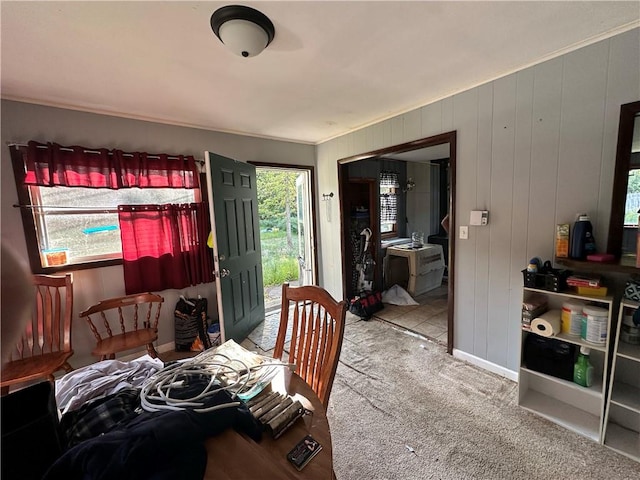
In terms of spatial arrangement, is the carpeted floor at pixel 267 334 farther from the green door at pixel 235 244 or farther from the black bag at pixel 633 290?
the black bag at pixel 633 290

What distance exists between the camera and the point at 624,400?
60.1 inches

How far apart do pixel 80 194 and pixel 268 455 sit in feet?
8.90

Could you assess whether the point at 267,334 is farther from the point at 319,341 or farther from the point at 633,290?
the point at 633,290

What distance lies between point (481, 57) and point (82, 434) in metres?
2.57

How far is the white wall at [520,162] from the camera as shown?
5.34 ft

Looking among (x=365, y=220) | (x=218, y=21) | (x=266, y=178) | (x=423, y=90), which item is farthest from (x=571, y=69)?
(x=266, y=178)

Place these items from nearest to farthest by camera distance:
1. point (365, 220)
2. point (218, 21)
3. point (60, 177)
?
point (218, 21) → point (60, 177) → point (365, 220)

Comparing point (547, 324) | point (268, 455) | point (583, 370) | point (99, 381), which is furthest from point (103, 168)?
point (583, 370)

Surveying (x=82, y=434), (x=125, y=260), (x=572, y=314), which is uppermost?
(x=125, y=260)

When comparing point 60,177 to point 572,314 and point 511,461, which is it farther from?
point 572,314

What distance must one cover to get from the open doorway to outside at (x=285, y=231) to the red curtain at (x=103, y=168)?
151cm

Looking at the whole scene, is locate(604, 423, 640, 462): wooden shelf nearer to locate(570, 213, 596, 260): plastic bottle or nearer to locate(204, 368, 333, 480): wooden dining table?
locate(570, 213, 596, 260): plastic bottle

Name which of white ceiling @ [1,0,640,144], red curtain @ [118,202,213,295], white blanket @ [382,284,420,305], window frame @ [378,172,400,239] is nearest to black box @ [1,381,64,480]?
white ceiling @ [1,0,640,144]

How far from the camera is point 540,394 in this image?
1959 millimetres
